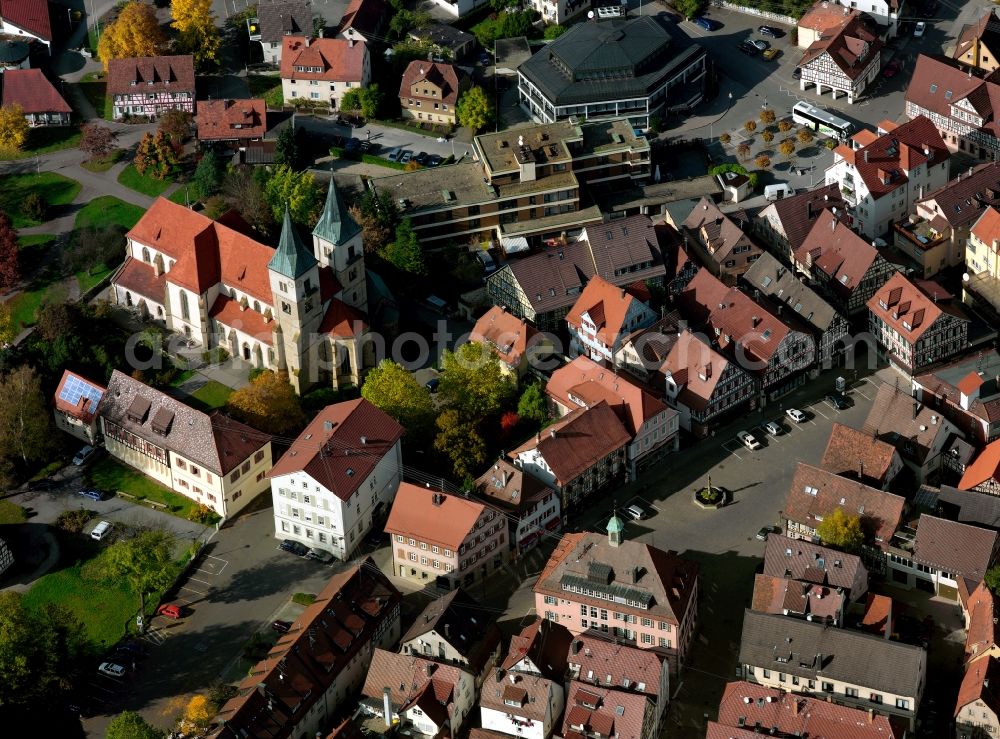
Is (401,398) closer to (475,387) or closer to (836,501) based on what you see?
(475,387)

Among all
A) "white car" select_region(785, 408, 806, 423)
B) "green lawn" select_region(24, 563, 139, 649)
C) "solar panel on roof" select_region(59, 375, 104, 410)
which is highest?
"white car" select_region(785, 408, 806, 423)

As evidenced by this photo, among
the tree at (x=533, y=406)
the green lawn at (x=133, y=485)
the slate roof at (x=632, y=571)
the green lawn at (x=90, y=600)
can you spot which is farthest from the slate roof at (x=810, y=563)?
the green lawn at (x=90, y=600)

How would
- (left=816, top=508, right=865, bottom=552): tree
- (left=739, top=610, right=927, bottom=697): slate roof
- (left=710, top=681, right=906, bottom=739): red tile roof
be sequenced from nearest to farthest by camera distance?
(left=710, top=681, right=906, bottom=739): red tile roof, (left=739, top=610, right=927, bottom=697): slate roof, (left=816, top=508, right=865, bottom=552): tree

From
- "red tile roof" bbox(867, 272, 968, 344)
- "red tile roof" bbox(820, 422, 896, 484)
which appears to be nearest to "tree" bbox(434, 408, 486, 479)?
"red tile roof" bbox(820, 422, 896, 484)

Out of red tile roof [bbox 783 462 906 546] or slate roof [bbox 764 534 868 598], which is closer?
slate roof [bbox 764 534 868 598]

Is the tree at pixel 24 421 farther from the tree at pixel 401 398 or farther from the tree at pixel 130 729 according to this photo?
the tree at pixel 130 729

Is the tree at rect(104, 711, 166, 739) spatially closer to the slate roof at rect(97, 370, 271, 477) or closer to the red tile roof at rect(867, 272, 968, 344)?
the slate roof at rect(97, 370, 271, 477)

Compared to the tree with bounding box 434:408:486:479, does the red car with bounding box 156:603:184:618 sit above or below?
below
